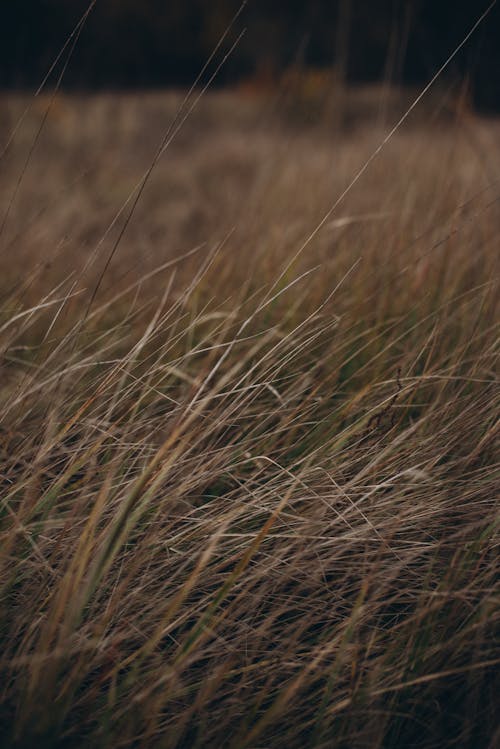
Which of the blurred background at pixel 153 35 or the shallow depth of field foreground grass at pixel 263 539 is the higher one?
the blurred background at pixel 153 35

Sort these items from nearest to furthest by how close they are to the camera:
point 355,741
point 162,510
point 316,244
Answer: point 355,741 < point 162,510 < point 316,244

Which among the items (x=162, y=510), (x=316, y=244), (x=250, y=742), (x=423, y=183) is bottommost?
(x=250, y=742)

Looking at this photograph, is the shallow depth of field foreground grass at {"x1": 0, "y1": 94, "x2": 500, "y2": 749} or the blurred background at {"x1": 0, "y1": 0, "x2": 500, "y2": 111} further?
the blurred background at {"x1": 0, "y1": 0, "x2": 500, "y2": 111}

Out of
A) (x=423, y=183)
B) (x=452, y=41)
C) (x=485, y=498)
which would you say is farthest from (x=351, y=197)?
(x=485, y=498)

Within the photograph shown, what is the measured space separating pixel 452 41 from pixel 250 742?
2045 mm

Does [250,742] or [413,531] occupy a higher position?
[413,531]

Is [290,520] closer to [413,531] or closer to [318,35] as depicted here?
[413,531]

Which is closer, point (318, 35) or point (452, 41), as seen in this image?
point (452, 41)

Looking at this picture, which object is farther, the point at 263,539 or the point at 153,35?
the point at 153,35

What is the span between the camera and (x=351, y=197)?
1977 millimetres

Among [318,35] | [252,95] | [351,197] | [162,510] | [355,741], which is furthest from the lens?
[252,95]

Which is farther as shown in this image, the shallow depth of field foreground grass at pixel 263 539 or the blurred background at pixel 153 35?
the blurred background at pixel 153 35

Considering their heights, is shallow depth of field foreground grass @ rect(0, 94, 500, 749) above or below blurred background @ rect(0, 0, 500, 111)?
below

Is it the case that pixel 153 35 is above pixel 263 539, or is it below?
above
